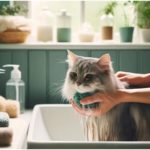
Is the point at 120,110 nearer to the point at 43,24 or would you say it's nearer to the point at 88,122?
the point at 88,122

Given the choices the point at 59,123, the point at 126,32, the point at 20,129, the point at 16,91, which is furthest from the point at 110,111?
the point at 126,32

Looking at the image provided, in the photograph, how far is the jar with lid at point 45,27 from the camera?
81.5 inches

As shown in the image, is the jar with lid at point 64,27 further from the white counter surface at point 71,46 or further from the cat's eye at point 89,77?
the cat's eye at point 89,77

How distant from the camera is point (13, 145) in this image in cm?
122

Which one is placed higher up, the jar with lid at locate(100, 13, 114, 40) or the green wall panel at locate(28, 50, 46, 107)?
the jar with lid at locate(100, 13, 114, 40)

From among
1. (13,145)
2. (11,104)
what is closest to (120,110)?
(13,145)

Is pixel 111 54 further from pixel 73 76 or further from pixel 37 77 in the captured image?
pixel 73 76

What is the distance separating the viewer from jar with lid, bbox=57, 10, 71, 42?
206 centimetres

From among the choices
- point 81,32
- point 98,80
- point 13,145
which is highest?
point 81,32

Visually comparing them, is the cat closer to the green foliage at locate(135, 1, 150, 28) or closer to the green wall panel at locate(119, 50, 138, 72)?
the green wall panel at locate(119, 50, 138, 72)

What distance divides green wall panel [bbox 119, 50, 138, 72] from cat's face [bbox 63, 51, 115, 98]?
0.63 meters

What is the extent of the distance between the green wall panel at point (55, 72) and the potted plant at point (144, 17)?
435 mm

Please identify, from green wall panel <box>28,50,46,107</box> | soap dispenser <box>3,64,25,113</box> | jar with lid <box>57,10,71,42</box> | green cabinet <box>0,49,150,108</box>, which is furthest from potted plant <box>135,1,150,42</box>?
soap dispenser <box>3,64,25,113</box>

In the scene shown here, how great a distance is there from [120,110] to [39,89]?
28.7 inches
